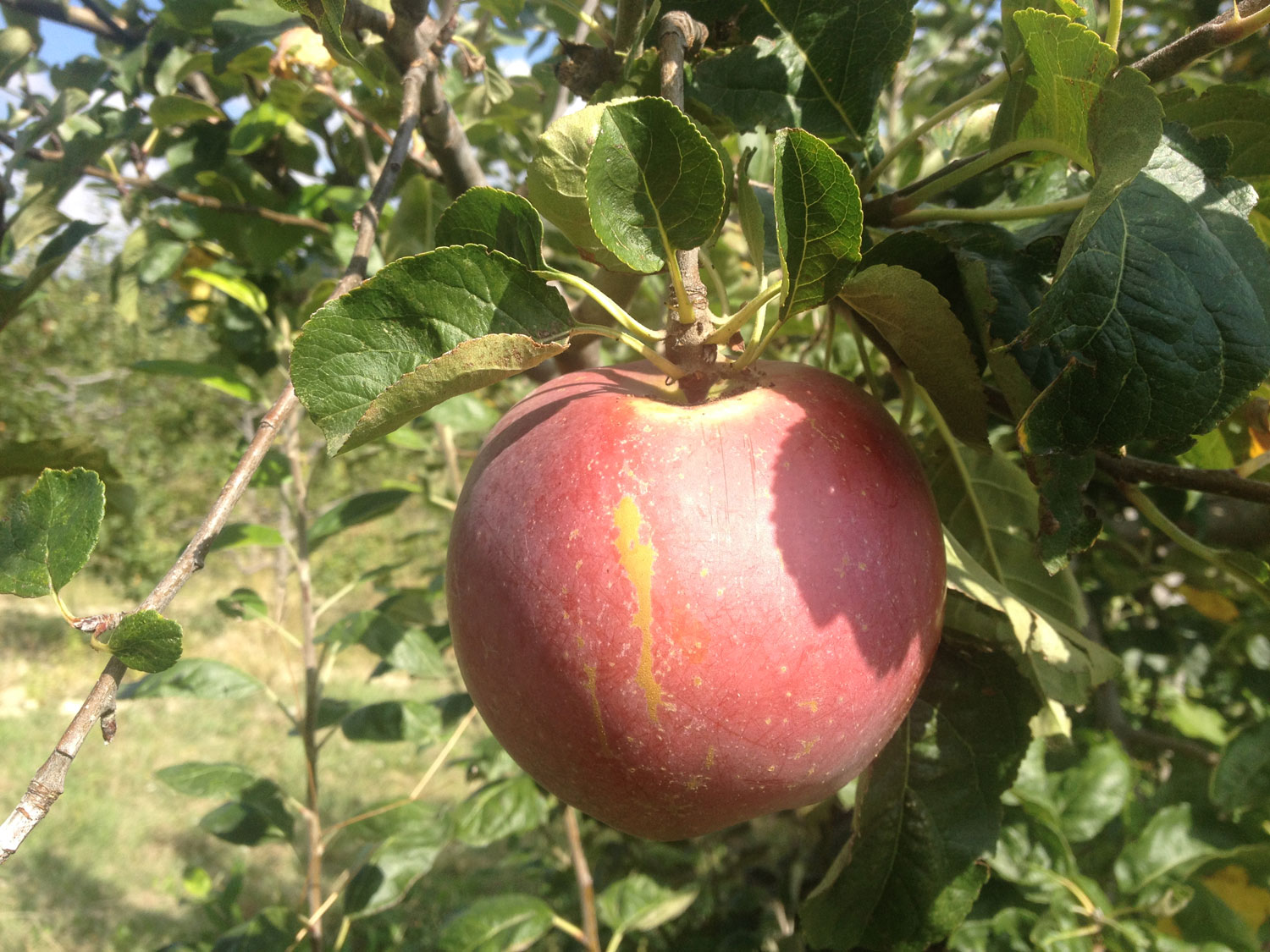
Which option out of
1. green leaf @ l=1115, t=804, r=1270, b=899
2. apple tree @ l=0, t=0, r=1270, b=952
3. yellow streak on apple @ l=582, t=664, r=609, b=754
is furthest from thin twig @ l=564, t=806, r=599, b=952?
yellow streak on apple @ l=582, t=664, r=609, b=754

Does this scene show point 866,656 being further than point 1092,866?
No

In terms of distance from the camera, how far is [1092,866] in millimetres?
1580

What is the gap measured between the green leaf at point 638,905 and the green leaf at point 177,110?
141 cm

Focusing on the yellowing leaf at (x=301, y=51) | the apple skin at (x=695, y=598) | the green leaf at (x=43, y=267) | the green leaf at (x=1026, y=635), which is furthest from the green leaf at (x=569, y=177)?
the yellowing leaf at (x=301, y=51)

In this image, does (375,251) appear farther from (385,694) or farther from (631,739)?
(385,694)

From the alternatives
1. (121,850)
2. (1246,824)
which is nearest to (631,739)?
(1246,824)

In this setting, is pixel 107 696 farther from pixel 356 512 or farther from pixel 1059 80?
pixel 356 512

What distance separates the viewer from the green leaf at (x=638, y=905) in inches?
58.1

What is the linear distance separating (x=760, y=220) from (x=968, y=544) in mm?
424

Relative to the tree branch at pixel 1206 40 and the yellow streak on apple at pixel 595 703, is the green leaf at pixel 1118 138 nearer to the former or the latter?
the tree branch at pixel 1206 40

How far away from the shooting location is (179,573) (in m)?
0.48

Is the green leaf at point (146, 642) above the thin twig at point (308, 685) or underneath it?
above

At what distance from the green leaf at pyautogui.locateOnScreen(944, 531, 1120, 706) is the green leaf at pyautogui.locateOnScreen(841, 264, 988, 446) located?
0.42 feet

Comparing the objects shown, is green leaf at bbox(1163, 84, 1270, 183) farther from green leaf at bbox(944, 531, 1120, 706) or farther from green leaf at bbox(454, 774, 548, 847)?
green leaf at bbox(454, 774, 548, 847)
